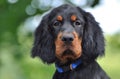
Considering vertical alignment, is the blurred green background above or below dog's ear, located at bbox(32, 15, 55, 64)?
below

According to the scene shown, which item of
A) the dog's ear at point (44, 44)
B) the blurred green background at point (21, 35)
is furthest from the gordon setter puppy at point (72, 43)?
the blurred green background at point (21, 35)

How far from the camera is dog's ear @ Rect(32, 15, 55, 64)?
11.0 metres

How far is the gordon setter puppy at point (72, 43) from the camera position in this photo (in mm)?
10648

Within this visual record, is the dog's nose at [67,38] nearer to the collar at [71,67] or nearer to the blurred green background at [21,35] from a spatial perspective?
the collar at [71,67]

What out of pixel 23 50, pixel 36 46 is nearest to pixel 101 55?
pixel 36 46

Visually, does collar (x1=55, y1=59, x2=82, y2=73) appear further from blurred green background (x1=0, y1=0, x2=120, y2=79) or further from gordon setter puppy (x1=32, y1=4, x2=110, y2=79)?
blurred green background (x1=0, y1=0, x2=120, y2=79)

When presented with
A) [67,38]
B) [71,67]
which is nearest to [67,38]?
[67,38]

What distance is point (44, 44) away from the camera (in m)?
11.2

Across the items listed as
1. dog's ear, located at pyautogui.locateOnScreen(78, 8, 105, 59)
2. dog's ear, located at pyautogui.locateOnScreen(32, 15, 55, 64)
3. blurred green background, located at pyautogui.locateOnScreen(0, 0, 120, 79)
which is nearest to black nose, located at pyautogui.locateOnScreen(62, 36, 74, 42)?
dog's ear, located at pyautogui.locateOnScreen(78, 8, 105, 59)

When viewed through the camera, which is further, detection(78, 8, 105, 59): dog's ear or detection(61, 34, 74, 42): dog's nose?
detection(78, 8, 105, 59): dog's ear

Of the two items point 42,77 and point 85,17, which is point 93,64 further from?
point 42,77

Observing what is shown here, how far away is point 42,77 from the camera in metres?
21.5

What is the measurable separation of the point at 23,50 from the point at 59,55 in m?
8.36

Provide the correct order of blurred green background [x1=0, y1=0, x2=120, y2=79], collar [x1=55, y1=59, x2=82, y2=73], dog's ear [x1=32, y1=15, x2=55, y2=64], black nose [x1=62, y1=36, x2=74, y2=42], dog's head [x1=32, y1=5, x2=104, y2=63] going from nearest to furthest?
black nose [x1=62, y1=36, x2=74, y2=42] → dog's head [x1=32, y1=5, x2=104, y2=63] → collar [x1=55, y1=59, x2=82, y2=73] → dog's ear [x1=32, y1=15, x2=55, y2=64] → blurred green background [x1=0, y1=0, x2=120, y2=79]
